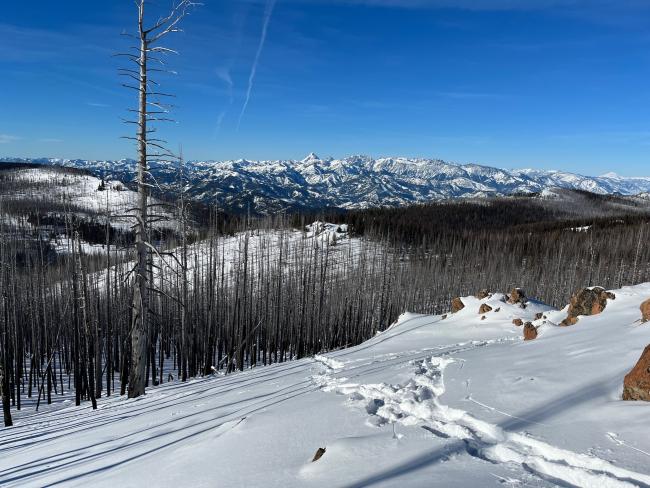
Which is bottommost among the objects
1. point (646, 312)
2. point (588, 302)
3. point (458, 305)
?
point (458, 305)

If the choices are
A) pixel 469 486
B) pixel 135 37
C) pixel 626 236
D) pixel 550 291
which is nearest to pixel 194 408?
pixel 469 486

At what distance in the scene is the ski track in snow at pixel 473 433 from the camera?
Answer: 4.45m

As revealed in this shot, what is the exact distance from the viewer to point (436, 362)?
11188 millimetres

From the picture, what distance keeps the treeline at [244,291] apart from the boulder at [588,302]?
14.1 metres

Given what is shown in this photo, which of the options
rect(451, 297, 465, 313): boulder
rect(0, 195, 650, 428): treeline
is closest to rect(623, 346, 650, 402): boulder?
rect(0, 195, 650, 428): treeline

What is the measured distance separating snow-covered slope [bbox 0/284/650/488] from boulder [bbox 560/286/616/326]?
1.89 feet

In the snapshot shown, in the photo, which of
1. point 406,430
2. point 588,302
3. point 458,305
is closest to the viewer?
point 406,430

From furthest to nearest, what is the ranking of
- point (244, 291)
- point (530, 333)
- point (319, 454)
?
1. point (244, 291)
2. point (530, 333)
3. point (319, 454)

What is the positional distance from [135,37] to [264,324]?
108 ft

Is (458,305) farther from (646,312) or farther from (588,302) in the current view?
(646,312)

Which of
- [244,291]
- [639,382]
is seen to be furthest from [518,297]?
[244,291]

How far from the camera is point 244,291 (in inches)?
1412

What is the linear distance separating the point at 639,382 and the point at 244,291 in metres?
32.4

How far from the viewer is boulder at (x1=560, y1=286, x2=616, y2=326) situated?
43.3ft
